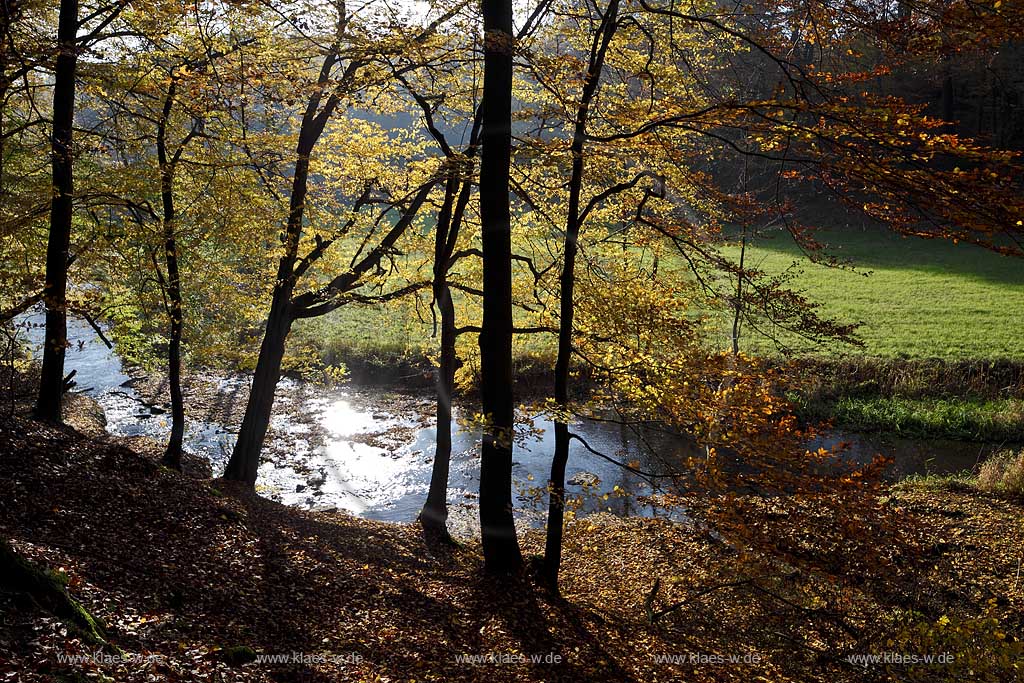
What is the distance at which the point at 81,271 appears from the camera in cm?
1320

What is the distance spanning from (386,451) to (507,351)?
11.0 m

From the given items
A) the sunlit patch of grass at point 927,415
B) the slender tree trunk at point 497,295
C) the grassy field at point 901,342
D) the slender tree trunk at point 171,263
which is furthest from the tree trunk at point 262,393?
the sunlit patch of grass at point 927,415

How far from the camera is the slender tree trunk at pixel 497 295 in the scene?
8.27 metres

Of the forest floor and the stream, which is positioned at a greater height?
the forest floor

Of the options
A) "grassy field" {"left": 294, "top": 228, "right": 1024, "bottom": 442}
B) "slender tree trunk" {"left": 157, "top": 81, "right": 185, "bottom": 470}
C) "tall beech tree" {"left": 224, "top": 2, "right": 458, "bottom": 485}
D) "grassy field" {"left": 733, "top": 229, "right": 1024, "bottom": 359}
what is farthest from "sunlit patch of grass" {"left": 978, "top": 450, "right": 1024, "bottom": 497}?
"slender tree trunk" {"left": 157, "top": 81, "right": 185, "bottom": 470}

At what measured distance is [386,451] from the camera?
61.5ft

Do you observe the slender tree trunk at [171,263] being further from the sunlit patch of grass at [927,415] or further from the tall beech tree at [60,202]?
the sunlit patch of grass at [927,415]

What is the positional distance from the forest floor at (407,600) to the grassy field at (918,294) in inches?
348

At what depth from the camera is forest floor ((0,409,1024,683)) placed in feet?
18.1

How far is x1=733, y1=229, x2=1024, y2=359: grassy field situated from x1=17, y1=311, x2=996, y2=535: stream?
193 inches

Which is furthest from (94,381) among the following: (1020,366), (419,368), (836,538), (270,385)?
(1020,366)

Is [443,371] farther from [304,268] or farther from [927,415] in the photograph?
[927,415]

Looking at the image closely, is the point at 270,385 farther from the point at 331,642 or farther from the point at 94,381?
the point at 94,381

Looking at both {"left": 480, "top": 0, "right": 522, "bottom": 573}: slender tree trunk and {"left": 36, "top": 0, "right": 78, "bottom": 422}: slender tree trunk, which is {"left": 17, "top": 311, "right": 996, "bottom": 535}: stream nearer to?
{"left": 36, "top": 0, "right": 78, "bottom": 422}: slender tree trunk
